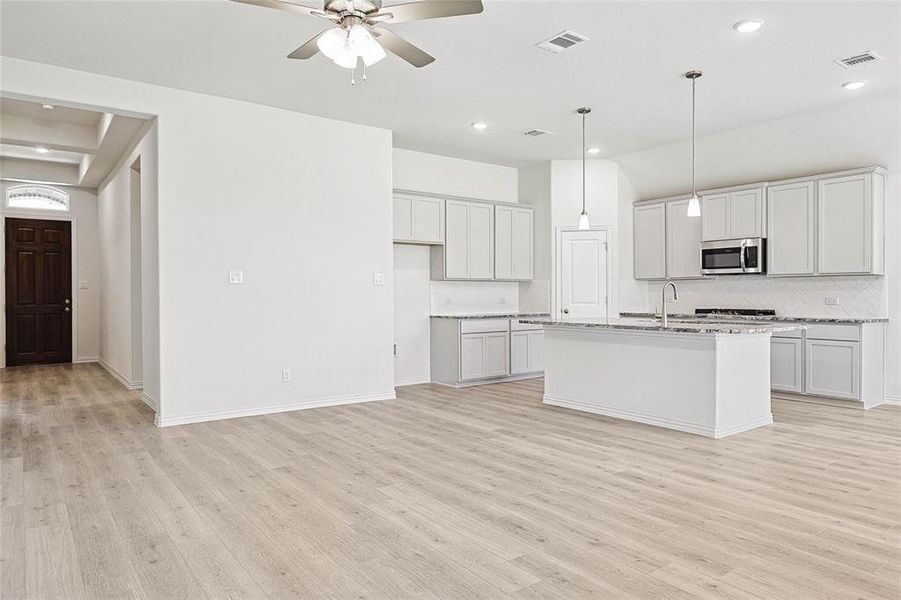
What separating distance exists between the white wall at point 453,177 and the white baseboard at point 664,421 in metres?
3.39

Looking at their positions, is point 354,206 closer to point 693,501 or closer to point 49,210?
point 693,501

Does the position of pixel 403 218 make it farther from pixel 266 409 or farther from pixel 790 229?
pixel 790 229

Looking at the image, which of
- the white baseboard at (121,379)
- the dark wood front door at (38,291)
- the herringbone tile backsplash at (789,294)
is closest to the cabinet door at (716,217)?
the herringbone tile backsplash at (789,294)

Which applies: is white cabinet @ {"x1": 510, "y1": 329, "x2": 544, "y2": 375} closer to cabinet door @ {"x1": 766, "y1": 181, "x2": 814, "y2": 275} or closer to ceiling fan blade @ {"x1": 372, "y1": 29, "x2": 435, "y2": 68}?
cabinet door @ {"x1": 766, "y1": 181, "x2": 814, "y2": 275}

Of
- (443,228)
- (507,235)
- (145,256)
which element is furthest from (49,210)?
(507,235)

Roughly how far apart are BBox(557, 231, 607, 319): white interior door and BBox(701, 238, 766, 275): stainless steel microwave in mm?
1366

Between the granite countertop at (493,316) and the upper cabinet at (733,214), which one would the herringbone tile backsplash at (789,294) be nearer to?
the upper cabinet at (733,214)

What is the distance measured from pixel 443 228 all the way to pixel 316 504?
15.3 ft

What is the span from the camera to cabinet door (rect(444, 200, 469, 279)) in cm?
743

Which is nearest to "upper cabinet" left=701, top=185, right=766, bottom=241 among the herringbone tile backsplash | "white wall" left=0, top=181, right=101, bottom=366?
the herringbone tile backsplash

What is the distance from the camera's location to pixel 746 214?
6.84 m

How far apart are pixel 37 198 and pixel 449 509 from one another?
31.7 feet

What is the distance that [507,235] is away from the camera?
→ 803cm

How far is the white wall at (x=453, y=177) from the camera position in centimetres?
751
